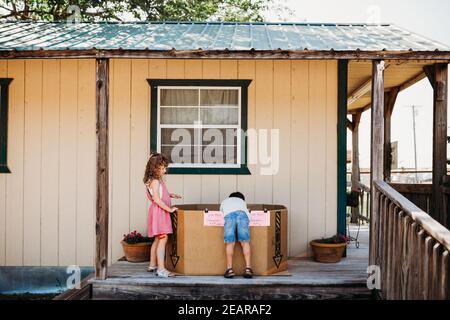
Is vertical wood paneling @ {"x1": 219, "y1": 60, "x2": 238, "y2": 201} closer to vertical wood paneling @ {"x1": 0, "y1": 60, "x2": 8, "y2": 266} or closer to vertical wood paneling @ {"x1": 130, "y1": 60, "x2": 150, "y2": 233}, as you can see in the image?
vertical wood paneling @ {"x1": 130, "y1": 60, "x2": 150, "y2": 233}

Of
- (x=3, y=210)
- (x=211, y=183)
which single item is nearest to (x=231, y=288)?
(x=211, y=183)

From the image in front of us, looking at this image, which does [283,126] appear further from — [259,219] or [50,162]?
[50,162]

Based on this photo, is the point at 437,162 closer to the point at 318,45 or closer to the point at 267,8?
the point at 318,45

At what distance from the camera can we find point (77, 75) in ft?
24.8

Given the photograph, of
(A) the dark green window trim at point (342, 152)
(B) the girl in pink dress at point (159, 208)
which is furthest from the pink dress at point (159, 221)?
(A) the dark green window trim at point (342, 152)

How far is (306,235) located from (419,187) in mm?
2004

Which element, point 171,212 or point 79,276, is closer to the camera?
point 171,212

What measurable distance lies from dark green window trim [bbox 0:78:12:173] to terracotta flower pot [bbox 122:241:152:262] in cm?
233

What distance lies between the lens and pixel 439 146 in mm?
6969

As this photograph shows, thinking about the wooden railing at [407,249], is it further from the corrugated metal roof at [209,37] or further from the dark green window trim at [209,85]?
the dark green window trim at [209,85]

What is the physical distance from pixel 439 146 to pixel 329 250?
7.23 feet

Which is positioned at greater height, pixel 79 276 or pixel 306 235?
pixel 306 235

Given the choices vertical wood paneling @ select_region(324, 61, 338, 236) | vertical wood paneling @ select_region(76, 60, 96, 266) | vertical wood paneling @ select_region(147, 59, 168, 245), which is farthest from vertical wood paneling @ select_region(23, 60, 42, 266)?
vertical wood paneling @ select_region(324, 61, 338, 236)
